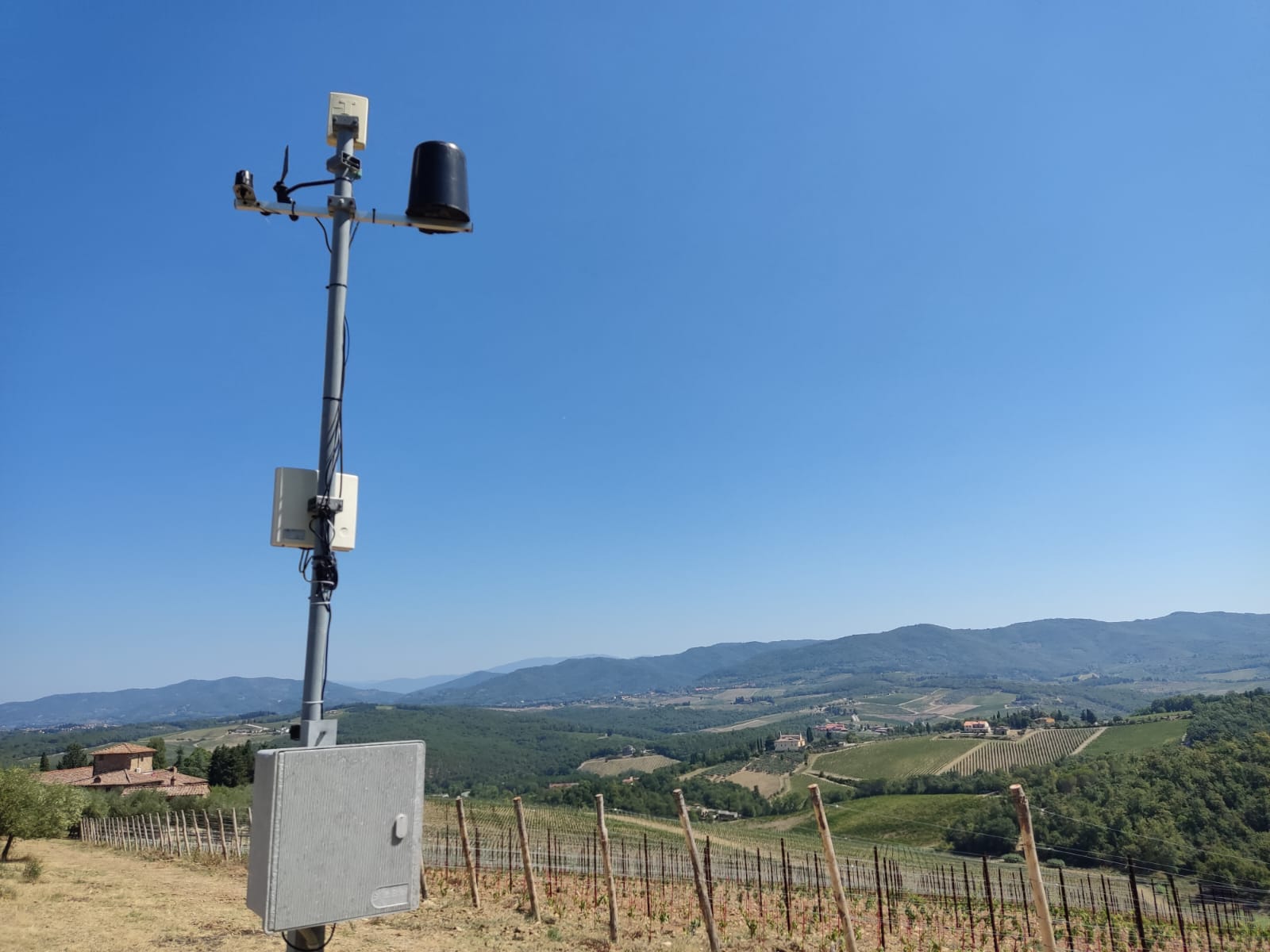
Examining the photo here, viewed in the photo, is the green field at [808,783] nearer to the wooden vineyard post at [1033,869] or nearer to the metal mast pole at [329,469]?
the wooden vineyard post at [1033,869]

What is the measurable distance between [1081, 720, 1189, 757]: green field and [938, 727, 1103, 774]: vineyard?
2847mm

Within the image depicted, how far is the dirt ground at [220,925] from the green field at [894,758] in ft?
312

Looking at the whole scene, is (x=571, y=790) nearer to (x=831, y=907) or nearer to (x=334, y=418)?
(x=831, y=907)

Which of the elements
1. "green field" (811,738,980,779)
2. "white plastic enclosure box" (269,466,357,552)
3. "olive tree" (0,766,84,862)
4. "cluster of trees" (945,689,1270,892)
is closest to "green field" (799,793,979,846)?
"cluster of trees" (945,689,1270,892)

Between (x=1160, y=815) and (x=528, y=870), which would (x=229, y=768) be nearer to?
(x=528, y=870)

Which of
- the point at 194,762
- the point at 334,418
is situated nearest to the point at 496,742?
the point at 194,762

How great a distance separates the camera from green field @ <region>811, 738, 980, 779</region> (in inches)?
3947

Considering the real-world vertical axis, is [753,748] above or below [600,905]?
below

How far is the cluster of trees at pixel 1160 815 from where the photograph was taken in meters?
40.8

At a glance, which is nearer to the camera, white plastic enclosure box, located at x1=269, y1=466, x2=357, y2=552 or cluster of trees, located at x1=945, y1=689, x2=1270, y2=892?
white plastic enclosure box, located at x1=269, y1=466, x2=357, y2=552

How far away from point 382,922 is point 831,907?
12.7 m

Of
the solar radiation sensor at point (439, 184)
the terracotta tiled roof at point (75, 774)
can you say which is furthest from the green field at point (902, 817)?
the solar radiation sensor at point (439, 184)

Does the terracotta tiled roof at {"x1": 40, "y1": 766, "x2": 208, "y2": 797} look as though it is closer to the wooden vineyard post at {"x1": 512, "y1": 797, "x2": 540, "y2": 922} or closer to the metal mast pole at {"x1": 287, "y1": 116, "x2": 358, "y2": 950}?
the wooden vineyard post at {"x1": 512, "y1": 797, "x2": 540, "y2": 922}

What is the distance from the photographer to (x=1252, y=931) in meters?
22.8
